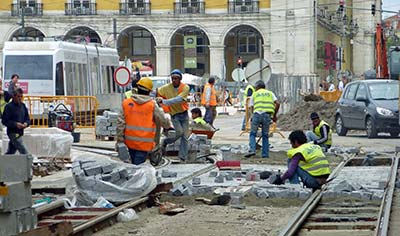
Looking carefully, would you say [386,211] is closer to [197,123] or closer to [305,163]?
[305,163]

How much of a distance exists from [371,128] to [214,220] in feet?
58.1

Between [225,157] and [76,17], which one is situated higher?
[76,17]

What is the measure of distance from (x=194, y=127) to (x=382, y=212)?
10.9 metres

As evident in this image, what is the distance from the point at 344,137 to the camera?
30.8 metres

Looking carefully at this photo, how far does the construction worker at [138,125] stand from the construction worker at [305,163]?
1910 mm

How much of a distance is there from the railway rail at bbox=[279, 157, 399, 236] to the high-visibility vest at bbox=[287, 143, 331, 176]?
27 cm

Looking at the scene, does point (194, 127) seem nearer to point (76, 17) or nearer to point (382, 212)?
point (382, 212)

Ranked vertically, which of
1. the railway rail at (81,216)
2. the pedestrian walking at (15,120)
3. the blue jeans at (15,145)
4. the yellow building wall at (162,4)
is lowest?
the railway rail at (81,216)

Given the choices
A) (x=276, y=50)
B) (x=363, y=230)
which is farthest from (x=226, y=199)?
(x=276, y=50)

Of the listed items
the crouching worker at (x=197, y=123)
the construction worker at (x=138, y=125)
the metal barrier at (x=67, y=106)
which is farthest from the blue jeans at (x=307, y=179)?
the metal barrier at (x=67, y=106)

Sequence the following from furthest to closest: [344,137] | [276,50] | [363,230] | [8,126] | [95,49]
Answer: [276,50]
[95,49]
[344,137]
[8,126]
[363,230]

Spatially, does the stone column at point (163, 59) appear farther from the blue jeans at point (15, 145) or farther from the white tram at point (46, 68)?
the blue jeans at point (15, 145)

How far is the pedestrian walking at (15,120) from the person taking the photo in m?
19.0


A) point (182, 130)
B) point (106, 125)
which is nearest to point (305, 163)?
point (182, 130)
